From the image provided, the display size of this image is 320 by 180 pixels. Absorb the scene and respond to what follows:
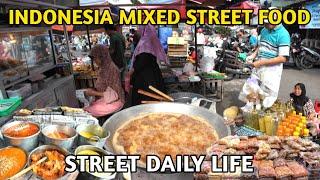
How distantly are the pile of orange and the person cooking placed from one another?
642 mm

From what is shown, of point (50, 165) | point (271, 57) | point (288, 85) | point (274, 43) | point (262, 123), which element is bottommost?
point (288, 85)

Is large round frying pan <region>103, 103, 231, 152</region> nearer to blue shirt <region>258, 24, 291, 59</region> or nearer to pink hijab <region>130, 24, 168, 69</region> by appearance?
pink hijab <region>130, 24, 168, 69</region>

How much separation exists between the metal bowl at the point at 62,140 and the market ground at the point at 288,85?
5.38 meters

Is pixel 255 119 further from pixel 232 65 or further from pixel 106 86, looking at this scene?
pixel 232 65

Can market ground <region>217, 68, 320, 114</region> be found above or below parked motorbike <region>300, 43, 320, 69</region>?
below

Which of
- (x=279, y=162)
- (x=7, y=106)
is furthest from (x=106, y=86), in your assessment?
(x=279, y=162)

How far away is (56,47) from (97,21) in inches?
66.5

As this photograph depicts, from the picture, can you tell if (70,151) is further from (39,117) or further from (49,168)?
(39,117)

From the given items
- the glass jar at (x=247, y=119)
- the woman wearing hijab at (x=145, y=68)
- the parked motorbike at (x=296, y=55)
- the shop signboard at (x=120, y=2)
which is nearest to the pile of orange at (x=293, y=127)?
the glass jar at (x=247, y=119)

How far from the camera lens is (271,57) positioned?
4727 mm

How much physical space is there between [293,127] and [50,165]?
111 inches

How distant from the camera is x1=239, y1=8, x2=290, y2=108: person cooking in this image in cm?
459

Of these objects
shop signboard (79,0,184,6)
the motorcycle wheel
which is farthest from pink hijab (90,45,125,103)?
the motorcycle wheel

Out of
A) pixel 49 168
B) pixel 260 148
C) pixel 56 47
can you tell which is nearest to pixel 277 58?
pixel 260 148
